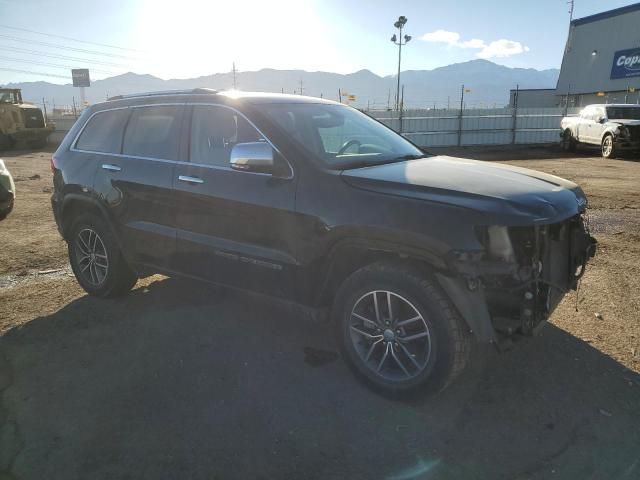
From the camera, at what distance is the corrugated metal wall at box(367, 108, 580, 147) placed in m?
22.5

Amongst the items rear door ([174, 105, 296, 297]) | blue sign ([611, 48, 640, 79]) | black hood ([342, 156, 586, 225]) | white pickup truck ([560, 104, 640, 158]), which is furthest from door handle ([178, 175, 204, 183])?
blue sign ([611, 48, 640, 79])

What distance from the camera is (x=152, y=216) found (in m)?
4.20

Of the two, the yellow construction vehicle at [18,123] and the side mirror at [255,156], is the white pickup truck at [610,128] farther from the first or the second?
the yellow construction vehicle at [18,123]

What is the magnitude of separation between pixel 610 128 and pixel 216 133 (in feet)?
57.5

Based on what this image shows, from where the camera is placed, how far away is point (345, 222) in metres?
3.09

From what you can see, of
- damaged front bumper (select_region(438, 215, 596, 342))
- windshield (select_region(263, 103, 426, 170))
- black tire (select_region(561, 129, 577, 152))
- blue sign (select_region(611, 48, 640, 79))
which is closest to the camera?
damaged front bumper (select_region(438, 215, 596, 342))

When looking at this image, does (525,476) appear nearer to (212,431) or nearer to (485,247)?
(485,247)

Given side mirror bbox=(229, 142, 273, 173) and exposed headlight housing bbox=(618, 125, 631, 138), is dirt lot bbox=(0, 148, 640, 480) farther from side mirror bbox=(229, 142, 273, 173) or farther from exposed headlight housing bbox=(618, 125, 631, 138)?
exposed headlight housing bbox=(618, 125, 631, 138)

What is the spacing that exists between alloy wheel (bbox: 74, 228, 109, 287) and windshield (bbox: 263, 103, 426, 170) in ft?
7.53

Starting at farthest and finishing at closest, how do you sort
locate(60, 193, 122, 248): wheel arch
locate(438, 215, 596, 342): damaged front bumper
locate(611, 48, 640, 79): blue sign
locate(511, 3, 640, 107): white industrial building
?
locate(511, 3, 640, 107): white industrial building < locate(611, 48, 640, 79): blue sign < locate(60, 193, 122, 248): wheel arch < locate(438, 215, 596, 342): damaged front bumper

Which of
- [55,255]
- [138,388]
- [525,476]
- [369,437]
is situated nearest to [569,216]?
[525,476]

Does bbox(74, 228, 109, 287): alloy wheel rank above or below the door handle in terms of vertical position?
below

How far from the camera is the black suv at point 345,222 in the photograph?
280 cm

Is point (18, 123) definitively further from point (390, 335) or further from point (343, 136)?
point (390, 335)
